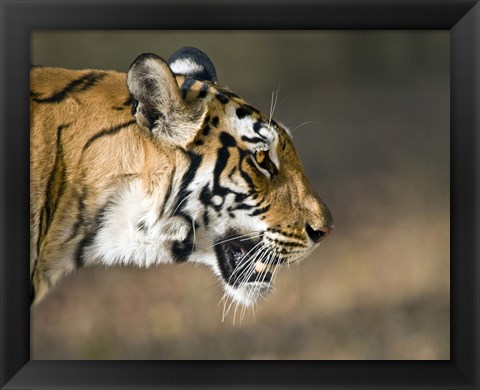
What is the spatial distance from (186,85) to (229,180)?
376mm

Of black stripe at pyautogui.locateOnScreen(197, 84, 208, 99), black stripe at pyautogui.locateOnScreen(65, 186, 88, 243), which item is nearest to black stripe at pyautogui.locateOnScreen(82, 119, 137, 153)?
black stripe at pyautogui.locateOnScreen(65, 186, 88, 243)

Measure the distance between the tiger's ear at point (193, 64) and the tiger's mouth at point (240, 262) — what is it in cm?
62

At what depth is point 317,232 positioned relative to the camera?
2410 mm

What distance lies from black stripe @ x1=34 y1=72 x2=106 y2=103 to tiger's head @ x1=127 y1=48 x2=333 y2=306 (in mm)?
232

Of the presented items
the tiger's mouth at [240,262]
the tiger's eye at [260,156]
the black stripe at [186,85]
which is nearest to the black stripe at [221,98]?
the black stripe at [186,85]

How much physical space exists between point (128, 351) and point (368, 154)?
4.05 ft

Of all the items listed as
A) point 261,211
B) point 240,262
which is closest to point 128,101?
point 261,211

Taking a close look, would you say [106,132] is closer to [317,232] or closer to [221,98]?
[221,98]

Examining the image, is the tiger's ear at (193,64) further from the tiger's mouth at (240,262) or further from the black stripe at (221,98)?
the tiger's mouth at (240,262)

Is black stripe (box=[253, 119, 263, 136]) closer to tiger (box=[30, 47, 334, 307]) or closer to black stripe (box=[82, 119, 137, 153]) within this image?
tiger (box=[30, 47, 334, 307])

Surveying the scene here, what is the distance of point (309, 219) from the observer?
92.8 inches

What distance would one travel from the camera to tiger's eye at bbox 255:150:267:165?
2309 mm
